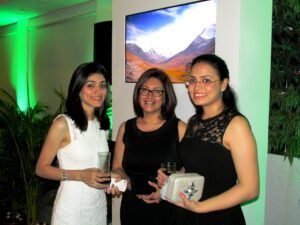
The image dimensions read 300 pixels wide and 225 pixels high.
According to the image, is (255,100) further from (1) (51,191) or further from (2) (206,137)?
(1) (51,191)

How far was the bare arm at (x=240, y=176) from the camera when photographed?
1.55 meters

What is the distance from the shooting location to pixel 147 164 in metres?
2.14

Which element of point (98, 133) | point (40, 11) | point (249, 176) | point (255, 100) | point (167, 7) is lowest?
point (249, 176)

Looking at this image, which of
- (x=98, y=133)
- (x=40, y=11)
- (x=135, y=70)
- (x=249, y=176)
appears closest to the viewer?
(x=249, y=176)

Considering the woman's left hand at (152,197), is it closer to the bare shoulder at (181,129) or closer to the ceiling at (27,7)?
the bare shoulder at (181,129)

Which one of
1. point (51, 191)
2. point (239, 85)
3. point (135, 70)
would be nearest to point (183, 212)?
point (239, 85)

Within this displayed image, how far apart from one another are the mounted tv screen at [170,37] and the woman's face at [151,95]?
611 mm

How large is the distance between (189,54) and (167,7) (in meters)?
0.49

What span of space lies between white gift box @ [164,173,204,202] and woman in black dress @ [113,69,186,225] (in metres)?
0.47

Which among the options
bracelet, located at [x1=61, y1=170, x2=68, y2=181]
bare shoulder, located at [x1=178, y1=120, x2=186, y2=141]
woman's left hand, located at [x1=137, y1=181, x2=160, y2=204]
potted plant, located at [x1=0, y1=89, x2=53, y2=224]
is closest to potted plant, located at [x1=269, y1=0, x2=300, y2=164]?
bare shoulder, located at [x1=178, y1=120, x2=186, y2=141]

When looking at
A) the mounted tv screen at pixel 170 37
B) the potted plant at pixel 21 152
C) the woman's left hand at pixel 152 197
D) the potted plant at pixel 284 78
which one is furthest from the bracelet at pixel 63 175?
the potted plant at pixel 21 152

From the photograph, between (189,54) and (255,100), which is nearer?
(255,100)

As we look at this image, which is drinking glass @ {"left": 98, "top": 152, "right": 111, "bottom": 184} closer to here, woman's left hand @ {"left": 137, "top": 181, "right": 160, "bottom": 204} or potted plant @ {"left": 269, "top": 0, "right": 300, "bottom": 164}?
woman's left hand @ {"left": 137, "top": 181, "right": 160, "bottom": 204}

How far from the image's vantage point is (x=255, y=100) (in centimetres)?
246
